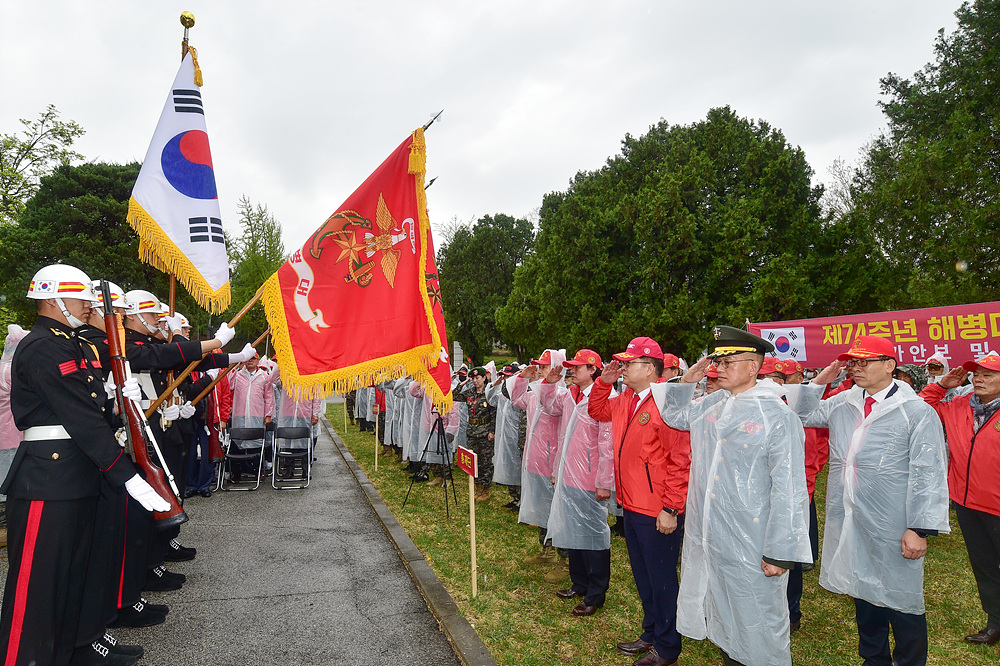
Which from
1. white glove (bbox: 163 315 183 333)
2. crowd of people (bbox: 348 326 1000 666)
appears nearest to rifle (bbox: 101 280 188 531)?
white glove (bbox: 163 315 183 333)

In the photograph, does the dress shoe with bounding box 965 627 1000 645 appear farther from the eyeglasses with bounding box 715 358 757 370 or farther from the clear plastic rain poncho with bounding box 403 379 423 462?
the clear plastic rain poncho with bounding box 403 379 423 462

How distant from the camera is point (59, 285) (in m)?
3.30

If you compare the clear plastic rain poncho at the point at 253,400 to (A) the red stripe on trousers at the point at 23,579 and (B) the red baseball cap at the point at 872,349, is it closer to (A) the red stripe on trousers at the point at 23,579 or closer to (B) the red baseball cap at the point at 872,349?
(A) the red stripe on trousers at the point at 23,579

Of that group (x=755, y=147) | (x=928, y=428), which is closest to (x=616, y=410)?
(x=928, y=428)

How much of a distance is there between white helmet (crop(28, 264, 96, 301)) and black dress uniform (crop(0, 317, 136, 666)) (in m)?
0.16

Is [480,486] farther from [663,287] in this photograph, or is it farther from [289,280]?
[663,287]

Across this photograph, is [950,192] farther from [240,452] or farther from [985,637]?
[240,452]

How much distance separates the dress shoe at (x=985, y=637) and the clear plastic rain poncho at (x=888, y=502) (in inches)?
46.4

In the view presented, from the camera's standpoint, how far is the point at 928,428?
3199 millimetres

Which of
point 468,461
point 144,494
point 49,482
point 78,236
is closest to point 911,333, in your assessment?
point 468,461

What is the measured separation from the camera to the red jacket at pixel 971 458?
13.2 ft

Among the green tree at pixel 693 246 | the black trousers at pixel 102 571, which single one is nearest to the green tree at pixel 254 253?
the green tree at pixel 693 246

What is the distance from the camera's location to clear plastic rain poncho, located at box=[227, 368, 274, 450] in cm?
974

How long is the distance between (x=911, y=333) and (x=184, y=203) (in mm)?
9274
